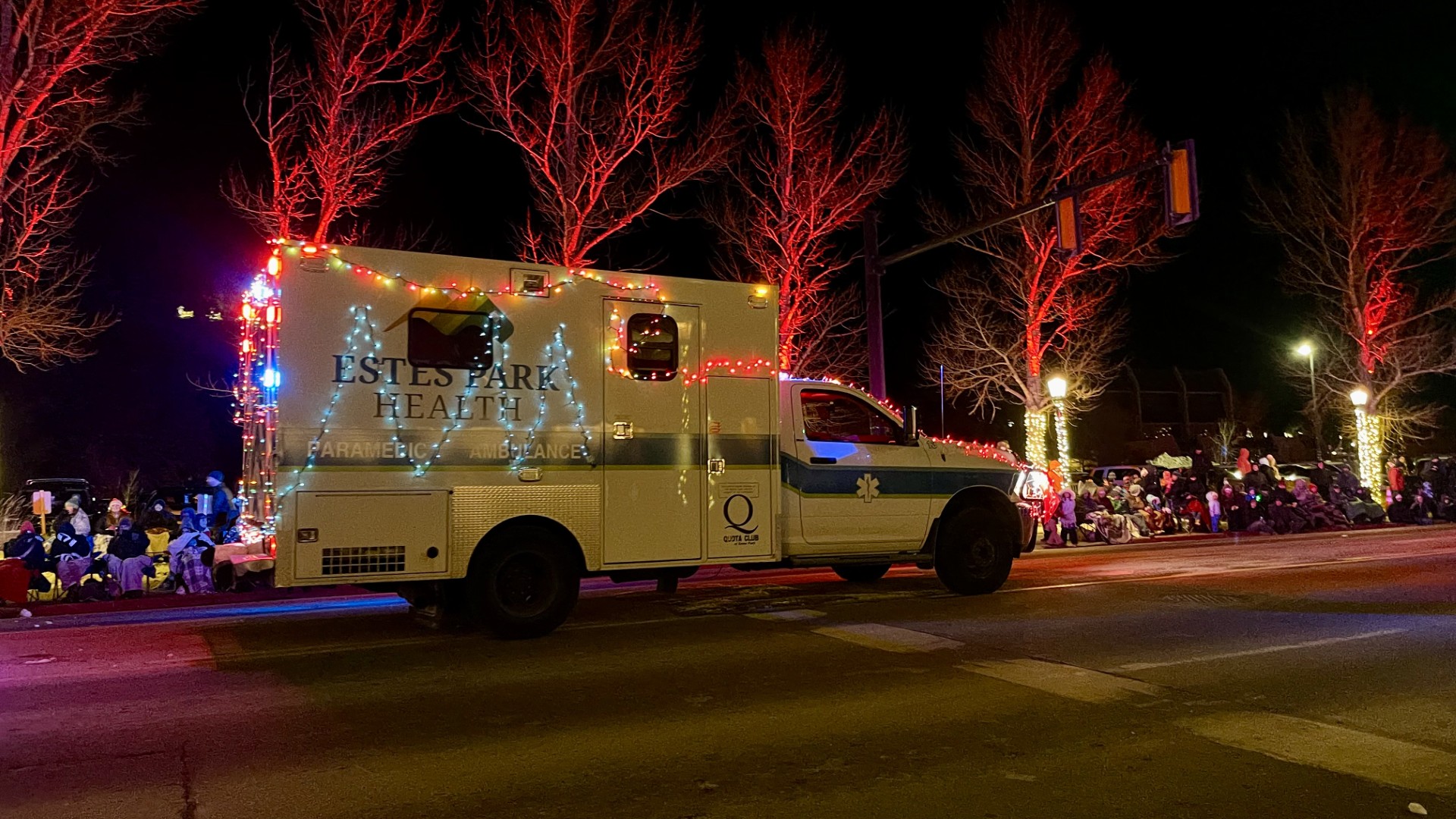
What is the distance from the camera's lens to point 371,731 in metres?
5.78

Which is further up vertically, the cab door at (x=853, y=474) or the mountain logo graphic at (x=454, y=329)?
the mountain logo graphic at (x=454, y=329)

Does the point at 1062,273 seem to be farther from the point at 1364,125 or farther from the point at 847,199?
the point at 1364,125

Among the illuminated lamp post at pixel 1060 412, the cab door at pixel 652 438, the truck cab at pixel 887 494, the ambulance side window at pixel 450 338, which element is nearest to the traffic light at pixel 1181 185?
the truck cab at pixel 887 494

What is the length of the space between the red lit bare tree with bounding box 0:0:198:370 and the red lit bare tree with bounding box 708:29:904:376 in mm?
10107

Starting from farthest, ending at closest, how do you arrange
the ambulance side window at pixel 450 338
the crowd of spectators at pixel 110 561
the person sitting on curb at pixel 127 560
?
the person sitting on curb at pixel 127 560, the crowd of spectators at pixel 110 561, the ambulance side window at pixel 450 338

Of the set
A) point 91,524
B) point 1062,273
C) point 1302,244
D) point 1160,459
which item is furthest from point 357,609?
point 1160,459

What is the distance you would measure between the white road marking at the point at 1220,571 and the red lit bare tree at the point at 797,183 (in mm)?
7792

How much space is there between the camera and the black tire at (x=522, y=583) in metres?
8.38

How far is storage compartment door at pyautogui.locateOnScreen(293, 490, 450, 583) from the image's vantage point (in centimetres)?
775

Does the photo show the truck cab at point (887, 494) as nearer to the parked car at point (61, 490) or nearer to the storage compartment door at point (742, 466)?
the storage compartment door at point (742, 466)

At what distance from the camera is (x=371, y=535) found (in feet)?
26.1

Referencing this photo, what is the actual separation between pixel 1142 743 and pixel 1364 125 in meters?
27.8

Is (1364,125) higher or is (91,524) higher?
(1364,125)

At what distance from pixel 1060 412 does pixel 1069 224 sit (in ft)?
29.7
